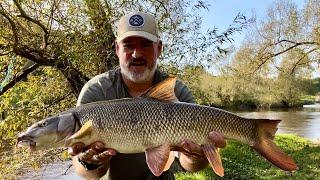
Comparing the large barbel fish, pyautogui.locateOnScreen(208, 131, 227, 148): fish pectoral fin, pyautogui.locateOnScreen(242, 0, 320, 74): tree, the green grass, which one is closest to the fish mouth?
the large barbel fish

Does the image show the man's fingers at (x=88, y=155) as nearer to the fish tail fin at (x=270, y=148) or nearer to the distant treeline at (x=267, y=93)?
the fish tail fin at (x=270, y=148)

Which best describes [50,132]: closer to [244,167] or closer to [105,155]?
[105,155]

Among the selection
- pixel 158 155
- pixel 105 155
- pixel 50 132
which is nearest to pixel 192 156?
pixel 158 155

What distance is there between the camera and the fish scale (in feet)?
8.43

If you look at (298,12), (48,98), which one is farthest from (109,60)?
(298,12)

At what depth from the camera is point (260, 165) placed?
12.0m

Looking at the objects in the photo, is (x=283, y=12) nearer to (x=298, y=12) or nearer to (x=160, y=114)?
(x=298, y=12)

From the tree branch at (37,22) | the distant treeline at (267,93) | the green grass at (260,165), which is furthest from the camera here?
the distant treeline at (267,93)

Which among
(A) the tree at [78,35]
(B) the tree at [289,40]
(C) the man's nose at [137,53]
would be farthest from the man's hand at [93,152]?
(B) the tree at [289,40]

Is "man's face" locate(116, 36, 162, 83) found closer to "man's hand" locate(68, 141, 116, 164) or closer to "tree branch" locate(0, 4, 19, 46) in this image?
"man's hand" locate(68, 141, 116, 164)

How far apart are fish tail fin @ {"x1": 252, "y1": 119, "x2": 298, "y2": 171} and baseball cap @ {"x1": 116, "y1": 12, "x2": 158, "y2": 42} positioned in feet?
2.91

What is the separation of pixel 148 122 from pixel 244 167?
9.56m

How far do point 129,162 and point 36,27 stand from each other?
6.20 meters

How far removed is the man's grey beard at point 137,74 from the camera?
119 inches
